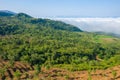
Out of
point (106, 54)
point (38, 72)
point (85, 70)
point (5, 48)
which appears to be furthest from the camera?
point (106, 54)

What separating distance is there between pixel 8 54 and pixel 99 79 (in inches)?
2436

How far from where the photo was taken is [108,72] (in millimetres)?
109938

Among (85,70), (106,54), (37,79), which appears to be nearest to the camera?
(37,79)

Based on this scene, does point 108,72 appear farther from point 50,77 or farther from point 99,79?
point 50,77

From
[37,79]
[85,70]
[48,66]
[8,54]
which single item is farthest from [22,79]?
[8,54]

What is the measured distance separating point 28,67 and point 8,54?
66.2 feet

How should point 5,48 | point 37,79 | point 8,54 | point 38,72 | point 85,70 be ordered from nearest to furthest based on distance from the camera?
point 37,79, point 38,72, point 85,70, point 8,54, point 5,48

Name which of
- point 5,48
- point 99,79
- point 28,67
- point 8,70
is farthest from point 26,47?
point 99,79

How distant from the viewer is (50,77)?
10281 cm

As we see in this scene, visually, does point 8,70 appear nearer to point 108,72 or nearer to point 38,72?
point 38,72

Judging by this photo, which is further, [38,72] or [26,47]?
[26,47]

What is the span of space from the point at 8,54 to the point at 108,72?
193 ft

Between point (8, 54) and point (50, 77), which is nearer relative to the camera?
point (50, 77)

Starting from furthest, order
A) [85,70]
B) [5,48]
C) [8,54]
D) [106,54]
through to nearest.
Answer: [106,54], [5,48], [8,54], [85,70]
